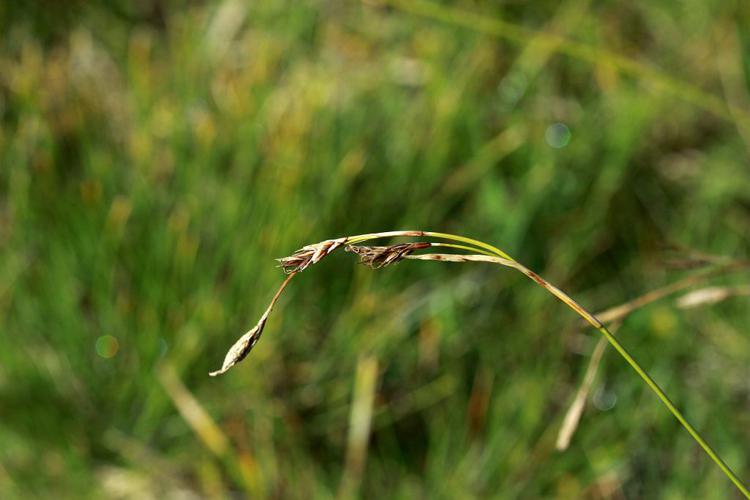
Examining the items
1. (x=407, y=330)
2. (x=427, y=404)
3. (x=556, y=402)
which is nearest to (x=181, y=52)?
(x=407, y=330)

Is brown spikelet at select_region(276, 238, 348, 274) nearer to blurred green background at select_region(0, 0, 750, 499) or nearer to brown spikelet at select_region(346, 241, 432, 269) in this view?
brown spikelet at select_region(346, 241, 432, 269)

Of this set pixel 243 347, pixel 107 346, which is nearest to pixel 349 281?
pixel 107 346

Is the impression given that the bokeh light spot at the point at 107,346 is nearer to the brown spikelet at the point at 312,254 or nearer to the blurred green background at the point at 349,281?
the blurred green background at the point at 349,281

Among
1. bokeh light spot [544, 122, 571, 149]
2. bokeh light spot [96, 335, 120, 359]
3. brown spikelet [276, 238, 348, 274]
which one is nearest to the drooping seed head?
brown spikelet [276, 238, 348, 274]

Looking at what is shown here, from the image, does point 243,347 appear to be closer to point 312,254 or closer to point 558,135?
point 312,254

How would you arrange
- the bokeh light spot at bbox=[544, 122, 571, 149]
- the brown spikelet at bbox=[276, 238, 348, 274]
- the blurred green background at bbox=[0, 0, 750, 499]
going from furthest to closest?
1. the bokeh light spot at bbox=[544, 122, 571, 149]
2. the blurred green background at bbox=[0, 0, 750, 499]
3. the brown spikelet at bbox=[276, 238, 348, 274]
